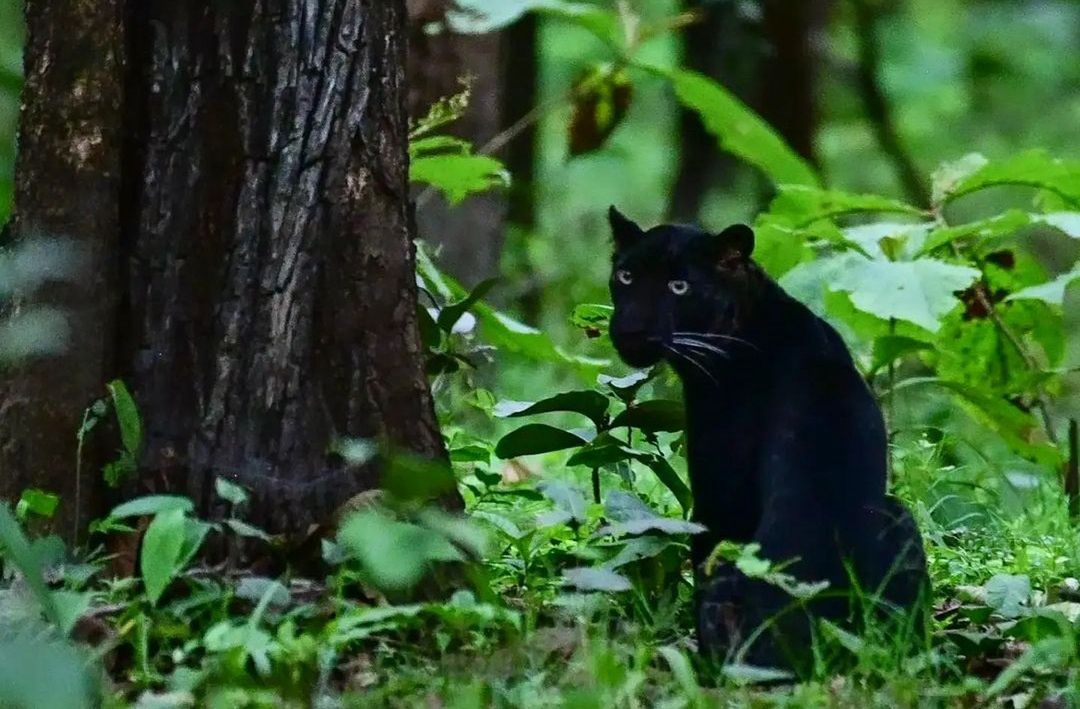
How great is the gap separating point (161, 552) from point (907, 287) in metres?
2.09

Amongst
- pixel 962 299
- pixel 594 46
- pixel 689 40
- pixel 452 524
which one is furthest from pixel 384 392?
pixel 594 46

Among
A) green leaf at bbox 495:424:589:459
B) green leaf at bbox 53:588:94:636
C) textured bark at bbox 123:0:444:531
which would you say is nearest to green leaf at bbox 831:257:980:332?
green leaf at bbox 495:424:589:459

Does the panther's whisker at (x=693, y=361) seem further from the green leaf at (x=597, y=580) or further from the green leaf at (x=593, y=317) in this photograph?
the green leaf at (x=593, y=317)

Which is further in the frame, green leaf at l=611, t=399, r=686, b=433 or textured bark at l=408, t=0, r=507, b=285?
textured bark at l=408, t=0, r=507, b=285

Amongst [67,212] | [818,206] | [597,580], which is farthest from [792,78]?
[67,212]

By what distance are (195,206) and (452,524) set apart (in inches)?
33.2

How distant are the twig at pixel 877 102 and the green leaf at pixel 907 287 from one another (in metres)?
6.25

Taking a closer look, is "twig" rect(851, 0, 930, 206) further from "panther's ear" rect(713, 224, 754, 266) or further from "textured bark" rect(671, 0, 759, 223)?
"panther's ear" rect(713, 224, 754, 266)

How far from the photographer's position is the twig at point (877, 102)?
10195mm

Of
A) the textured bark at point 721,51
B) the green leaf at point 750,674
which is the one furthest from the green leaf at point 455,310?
the textured bark at point 721,51

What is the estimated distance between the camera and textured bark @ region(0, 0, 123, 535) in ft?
9.34

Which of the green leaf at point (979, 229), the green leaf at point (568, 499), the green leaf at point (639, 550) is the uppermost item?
the green leaf at point (979, 229)

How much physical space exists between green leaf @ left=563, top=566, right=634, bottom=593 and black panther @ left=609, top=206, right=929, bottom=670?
0.15 meters

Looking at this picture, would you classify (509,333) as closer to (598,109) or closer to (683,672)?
(683,672)
